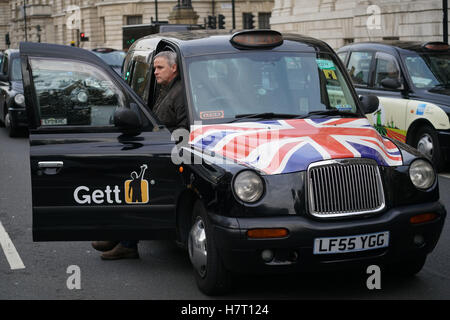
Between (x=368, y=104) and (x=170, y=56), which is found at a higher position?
(x=170, y=56)

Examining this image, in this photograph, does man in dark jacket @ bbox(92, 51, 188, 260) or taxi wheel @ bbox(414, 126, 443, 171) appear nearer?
man in dark jacket @ bbox(92, 51, 188, 260)

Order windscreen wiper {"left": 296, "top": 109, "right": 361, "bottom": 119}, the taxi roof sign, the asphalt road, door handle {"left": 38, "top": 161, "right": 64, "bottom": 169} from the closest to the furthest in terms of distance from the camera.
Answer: the asphalt road → door handle {"left": 38, "top": 161, "right": 64, "bottom": 169} → windscreen wiper {"left": 296, "top": 109, "right": 361, "bottom": 119} → the taxi roof sign

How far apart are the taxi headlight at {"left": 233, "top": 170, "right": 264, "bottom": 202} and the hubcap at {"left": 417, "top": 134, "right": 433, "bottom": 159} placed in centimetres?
621

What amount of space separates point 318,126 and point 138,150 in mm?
1241

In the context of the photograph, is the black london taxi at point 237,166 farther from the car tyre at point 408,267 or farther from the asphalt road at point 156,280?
the asphalt road at point 156,280

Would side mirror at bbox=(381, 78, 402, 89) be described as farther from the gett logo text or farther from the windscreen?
the windscreen

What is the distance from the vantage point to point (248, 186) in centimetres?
477

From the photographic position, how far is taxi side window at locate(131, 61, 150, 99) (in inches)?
280

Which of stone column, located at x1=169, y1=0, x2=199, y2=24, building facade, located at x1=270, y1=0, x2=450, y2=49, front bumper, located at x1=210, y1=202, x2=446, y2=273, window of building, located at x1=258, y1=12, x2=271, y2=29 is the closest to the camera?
front bumper, located at x1=210, y1=202, x2=446, y2=273

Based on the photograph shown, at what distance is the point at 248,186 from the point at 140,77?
9.72 ft

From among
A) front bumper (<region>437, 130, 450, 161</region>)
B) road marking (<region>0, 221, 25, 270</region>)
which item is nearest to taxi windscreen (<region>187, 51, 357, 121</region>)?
road marking (<region>0, 221, 25, 270</region>)

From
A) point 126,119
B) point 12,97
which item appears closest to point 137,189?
point 126,119

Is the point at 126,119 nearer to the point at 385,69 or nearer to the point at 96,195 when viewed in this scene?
the point at 96,195
